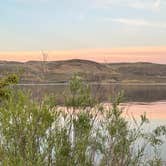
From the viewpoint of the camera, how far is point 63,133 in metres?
6.32

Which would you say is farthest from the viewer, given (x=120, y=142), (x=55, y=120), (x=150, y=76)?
(x=150, y=76)

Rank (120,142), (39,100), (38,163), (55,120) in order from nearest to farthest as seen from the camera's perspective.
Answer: (38,163) < (55,120) < (39,100) < (120,142)

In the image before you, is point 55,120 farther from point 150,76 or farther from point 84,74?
point 150,76

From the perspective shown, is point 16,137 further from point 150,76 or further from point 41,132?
point 150,76

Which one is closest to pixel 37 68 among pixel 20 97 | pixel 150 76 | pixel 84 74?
pixel 84 74

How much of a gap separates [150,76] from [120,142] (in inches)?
6720

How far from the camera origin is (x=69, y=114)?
6.79 metres

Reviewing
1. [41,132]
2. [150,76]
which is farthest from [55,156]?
[150,76]

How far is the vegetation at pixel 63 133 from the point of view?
19.7ft

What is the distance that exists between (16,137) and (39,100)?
2.23 feet

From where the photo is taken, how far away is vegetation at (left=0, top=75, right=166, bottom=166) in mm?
6004

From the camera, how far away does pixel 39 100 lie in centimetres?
667

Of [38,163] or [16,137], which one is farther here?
[16,137]

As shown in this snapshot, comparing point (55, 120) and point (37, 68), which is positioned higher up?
point (37, 68)
